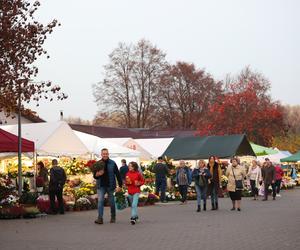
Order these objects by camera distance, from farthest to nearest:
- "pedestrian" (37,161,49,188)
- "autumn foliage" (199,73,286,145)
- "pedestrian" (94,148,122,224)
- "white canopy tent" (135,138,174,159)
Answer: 1. "autumn foliage" (199,73,286,145)
2. "white canopy tent" (135,138,174,159)
3. "pedestrian" (37,161,49,188)
4. "pedestrian" (94,148,122,224)

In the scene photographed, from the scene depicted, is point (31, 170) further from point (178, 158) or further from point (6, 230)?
point (178, 158)

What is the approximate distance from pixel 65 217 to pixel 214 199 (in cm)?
530

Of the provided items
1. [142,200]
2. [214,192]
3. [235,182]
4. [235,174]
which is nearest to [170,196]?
[142,200]

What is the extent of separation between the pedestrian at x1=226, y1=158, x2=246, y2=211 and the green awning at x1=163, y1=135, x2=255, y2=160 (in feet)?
51.1

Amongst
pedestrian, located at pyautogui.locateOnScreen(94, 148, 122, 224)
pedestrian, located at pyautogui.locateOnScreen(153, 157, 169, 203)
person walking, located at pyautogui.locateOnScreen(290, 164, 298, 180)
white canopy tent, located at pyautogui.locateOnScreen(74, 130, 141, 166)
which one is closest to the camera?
pedestrian, located at pyautogui.locateOnScreen(94, 148, 122, 224)

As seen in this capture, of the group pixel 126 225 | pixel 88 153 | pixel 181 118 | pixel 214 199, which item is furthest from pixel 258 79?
pixel 126 225

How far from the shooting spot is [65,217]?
19109 mm

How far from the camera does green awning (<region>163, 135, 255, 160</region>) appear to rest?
37375 millimetres

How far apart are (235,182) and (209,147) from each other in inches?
689

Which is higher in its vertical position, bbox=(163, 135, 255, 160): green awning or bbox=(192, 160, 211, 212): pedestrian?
bbox=(163, 135, 255, 160): green awning

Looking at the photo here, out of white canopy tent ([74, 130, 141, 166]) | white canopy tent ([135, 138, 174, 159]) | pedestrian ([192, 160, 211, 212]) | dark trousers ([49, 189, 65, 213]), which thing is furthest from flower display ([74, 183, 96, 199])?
white canopy tent ([135, 138, 174, 159])

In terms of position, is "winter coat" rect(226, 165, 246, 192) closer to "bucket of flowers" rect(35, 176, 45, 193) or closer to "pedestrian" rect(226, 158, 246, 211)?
"pedestrian" rect(226, 158, 246, 211)

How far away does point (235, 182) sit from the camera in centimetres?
2084

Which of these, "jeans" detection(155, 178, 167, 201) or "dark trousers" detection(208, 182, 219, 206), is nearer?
"dark trousers" detection(208, 182, 219, 206)
